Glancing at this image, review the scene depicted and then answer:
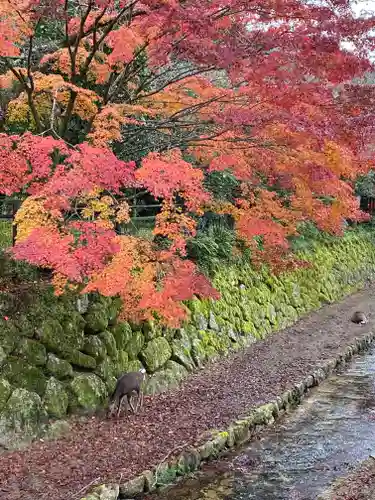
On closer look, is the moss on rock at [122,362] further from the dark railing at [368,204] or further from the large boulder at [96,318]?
the dark railing at [368,204]

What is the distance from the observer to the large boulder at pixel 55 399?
7.57m

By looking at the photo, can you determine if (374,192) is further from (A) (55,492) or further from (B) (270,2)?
(A) (55,492)

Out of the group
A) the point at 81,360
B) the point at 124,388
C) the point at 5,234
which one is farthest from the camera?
the point at 5,234

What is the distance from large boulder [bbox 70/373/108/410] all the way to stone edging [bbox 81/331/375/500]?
164cm

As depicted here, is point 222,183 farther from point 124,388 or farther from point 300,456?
point 300,456

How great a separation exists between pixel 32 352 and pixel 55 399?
749 millimetres

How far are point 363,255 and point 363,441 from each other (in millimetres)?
17134

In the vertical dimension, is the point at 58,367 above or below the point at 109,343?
below

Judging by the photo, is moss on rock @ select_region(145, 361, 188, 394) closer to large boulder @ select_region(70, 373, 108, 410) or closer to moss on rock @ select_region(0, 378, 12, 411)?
large boulder @ select_region(70, 373, 108, 410)

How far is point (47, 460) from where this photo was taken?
673 cm

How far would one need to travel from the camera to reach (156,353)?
9.98 metres

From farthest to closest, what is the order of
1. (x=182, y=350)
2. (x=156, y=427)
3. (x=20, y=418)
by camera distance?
(x=182, y=350), (x=156, y=427), (x=20, y=418)

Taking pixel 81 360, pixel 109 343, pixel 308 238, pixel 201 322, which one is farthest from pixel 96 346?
pixel 308 238

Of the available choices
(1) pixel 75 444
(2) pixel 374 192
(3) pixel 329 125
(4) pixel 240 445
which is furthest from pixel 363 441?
(2) pixel 374 192
